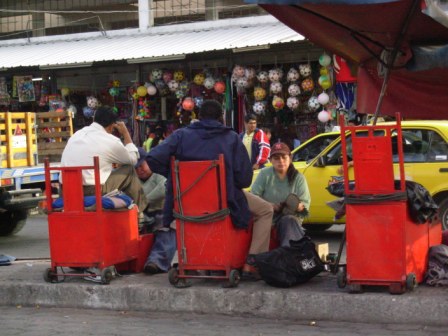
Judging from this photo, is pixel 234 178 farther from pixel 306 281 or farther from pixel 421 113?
pixel 421 113

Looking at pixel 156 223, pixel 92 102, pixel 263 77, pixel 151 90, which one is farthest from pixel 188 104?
pixel 156 223

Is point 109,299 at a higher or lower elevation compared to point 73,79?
lower

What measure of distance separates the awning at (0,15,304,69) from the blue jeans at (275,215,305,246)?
8555mm

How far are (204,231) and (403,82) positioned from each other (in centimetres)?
261

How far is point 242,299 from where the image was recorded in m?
6.41

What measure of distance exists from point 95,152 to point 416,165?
472 cm

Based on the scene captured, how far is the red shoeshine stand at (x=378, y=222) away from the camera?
19.7 feet

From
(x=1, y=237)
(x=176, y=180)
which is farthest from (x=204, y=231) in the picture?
(x=1, y=237)

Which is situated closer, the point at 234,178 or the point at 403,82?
the point at 234,178

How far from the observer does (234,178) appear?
6703 millimetres

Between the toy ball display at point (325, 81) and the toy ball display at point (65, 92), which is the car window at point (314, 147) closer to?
the toy ball display at point (325, 81)

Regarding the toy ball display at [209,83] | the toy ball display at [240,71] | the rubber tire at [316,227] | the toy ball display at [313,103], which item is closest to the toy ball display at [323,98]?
the toy ball display at [313,103]

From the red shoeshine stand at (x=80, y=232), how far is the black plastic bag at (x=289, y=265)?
4.44ft

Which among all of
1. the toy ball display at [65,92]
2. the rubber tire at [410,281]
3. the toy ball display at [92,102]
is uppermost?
the toy ball display at [65,92]
